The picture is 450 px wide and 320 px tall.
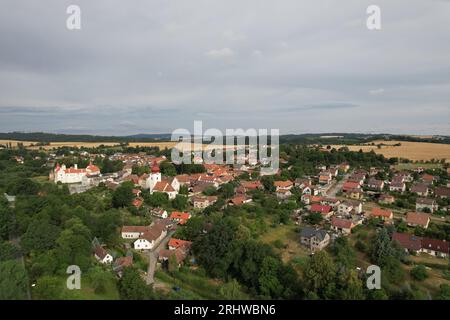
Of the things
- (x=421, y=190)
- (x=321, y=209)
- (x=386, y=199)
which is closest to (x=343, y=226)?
(x=321, y=209)

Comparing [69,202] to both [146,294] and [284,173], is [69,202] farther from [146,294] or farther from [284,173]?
[284,173]

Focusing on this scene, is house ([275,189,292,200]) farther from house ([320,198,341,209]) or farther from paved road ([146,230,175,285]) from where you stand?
paved road ([146,230,175,285])

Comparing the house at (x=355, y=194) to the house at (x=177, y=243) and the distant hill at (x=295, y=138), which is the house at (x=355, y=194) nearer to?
the house at (x=177, y=243)

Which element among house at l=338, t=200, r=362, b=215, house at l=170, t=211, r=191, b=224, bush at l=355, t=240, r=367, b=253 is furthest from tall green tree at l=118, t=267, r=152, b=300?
house at l=338, t=200, r=362, b=215

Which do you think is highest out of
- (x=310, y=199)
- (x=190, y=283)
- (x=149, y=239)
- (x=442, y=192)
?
(x=442, y=192)

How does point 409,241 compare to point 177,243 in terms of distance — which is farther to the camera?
point 409,241

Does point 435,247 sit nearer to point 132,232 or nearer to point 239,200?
point 239,200
